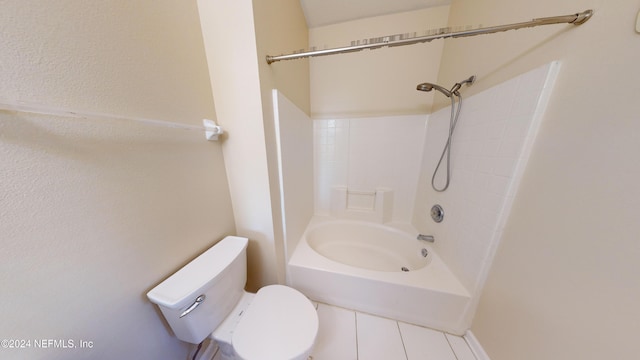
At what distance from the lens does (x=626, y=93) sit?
0.50 metres

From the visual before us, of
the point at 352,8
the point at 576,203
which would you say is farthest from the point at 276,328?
the point at 352,8

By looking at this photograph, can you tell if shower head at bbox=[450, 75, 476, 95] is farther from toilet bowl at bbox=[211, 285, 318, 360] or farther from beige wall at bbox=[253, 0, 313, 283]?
toilet bowl at bbox=[211, 285, 318, 360]

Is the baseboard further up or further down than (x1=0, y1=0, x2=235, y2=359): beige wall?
further down

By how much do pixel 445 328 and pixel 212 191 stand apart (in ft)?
5.56

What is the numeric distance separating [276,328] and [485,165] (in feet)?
4.58

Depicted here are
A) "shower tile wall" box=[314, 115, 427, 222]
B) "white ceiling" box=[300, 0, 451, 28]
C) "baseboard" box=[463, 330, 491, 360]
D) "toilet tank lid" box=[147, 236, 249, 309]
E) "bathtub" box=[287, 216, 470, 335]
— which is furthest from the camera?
"shower tile wall" box=[314, 115, 427, 222]

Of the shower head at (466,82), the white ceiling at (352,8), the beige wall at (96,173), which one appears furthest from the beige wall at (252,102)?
the shower head at (466,82)

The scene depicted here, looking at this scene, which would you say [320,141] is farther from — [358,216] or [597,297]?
[597,297]

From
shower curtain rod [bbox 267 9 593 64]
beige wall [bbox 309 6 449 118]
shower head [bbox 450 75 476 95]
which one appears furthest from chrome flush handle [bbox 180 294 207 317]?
shower head [bbox 450 75 476 95]

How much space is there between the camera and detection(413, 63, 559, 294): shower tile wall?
75cm

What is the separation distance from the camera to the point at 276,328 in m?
0.78

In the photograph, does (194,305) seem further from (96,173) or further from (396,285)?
(396,285)

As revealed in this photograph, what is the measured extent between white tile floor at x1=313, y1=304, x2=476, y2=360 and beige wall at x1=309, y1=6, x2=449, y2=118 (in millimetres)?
1734

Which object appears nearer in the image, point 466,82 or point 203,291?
point 203,291
